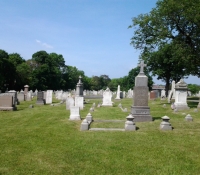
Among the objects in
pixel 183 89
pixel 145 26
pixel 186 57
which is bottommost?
pixel 183 89

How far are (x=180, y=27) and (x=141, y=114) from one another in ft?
40.0

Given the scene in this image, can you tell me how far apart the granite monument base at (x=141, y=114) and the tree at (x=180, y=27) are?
10109 mm

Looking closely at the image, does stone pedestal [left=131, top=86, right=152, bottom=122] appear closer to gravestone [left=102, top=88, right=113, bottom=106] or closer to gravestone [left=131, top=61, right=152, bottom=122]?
gravestone [left=131, top=61, right=152, bottom=122]

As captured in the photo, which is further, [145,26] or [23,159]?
[145,26]

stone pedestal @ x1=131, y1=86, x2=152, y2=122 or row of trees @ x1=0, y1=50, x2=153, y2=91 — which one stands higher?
row of trees @ x1=0, y1=50, x2=153, y2=91

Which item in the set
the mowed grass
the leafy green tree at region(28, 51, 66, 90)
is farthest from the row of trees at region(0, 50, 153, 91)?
the mowed grass

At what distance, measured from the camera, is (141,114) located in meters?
13.4

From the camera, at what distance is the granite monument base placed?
43.5 ft

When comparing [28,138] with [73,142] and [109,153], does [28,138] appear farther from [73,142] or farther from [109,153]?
[109,153]

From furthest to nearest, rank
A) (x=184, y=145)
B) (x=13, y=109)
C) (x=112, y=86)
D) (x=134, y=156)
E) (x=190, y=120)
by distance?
1. (x=112, y=86)
2. (x=13, y=109)
3. (x=190, y=120)
4. (x=184, y=145)
5. (x=134, y=156)

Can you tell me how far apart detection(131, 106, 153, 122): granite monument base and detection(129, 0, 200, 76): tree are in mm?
10109

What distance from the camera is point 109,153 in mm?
7504

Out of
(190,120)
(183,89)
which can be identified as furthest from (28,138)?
(183,89)

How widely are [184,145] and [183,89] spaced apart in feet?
41.7
